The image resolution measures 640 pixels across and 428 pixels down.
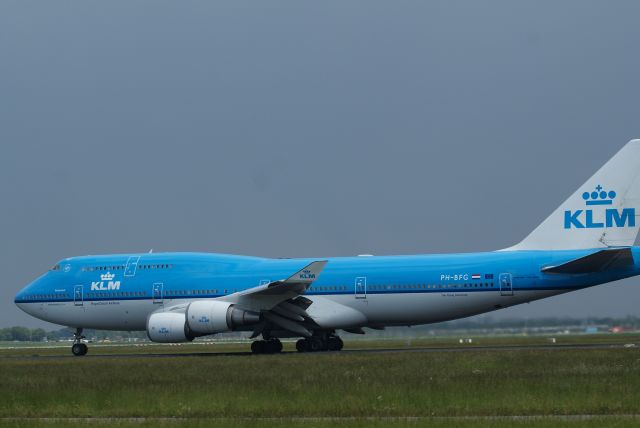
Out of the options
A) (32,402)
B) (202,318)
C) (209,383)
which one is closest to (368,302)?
(202,318)

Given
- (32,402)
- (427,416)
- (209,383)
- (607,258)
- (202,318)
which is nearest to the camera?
(427,416)

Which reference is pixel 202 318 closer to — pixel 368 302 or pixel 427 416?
pixel 368 302

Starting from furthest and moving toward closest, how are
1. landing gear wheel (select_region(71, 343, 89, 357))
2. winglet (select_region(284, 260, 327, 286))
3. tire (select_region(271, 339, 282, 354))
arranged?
landing gear wheel (select_region(71, 343, 89, 357))
tire (select_region(271, 339, 282, 354))
winglet (select_region(284, 260, 327, 286))

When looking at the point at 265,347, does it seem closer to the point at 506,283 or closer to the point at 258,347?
the point at 258,347

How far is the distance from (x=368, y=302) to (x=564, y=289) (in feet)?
26.2

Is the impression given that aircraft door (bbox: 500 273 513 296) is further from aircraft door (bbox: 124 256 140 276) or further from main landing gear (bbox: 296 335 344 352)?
aircraft door (bbox: 124 256 140 276)

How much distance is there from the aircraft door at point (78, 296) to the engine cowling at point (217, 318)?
→ 8073 millimetres

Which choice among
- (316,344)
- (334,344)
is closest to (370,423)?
(316,344)

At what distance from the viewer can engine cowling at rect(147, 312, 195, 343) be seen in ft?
132

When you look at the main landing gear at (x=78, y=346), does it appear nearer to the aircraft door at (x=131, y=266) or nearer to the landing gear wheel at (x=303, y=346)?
the aircraft door at (x=131, y=266)

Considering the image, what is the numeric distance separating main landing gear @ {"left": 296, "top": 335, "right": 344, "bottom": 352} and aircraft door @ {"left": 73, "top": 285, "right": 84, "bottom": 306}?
1056 cm

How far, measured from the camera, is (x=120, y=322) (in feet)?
150

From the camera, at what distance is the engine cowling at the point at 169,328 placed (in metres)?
40.3

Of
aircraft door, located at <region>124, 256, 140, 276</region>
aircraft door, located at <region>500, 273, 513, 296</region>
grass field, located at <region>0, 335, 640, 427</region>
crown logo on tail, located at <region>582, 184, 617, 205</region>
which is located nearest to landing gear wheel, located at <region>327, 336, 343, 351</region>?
aircraft door, located at <region>500, 273, 513, 296</region>
